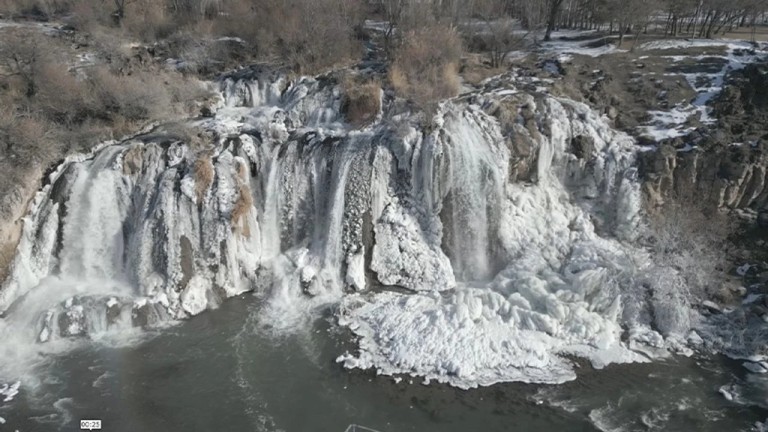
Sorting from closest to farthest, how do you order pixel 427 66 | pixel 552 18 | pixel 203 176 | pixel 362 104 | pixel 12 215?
pixel 12 215 < pixel 203 176 < pixel 362 104 < pixel 427 66 < pixel 552 18

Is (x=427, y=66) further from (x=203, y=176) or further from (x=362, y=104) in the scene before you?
(x=203, y=176)

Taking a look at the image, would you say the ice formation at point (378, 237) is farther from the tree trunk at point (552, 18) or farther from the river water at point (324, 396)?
the tree trunk at point (552, 18)

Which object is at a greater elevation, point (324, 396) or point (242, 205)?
point (242, 205)

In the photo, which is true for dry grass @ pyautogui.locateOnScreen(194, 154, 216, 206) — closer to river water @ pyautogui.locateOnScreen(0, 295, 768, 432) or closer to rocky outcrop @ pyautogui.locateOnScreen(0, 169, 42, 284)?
river water @ pyautogui.locateOnScreen(0, 295, 768, 432)

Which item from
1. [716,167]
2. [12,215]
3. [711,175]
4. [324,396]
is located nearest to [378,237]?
[324,396]

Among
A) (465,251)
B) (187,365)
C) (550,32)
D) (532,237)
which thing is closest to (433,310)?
(465,251)

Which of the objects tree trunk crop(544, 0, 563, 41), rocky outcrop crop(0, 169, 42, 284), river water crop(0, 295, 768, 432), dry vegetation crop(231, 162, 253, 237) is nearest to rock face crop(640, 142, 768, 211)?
river water crop(0, 295, 768, 432)
